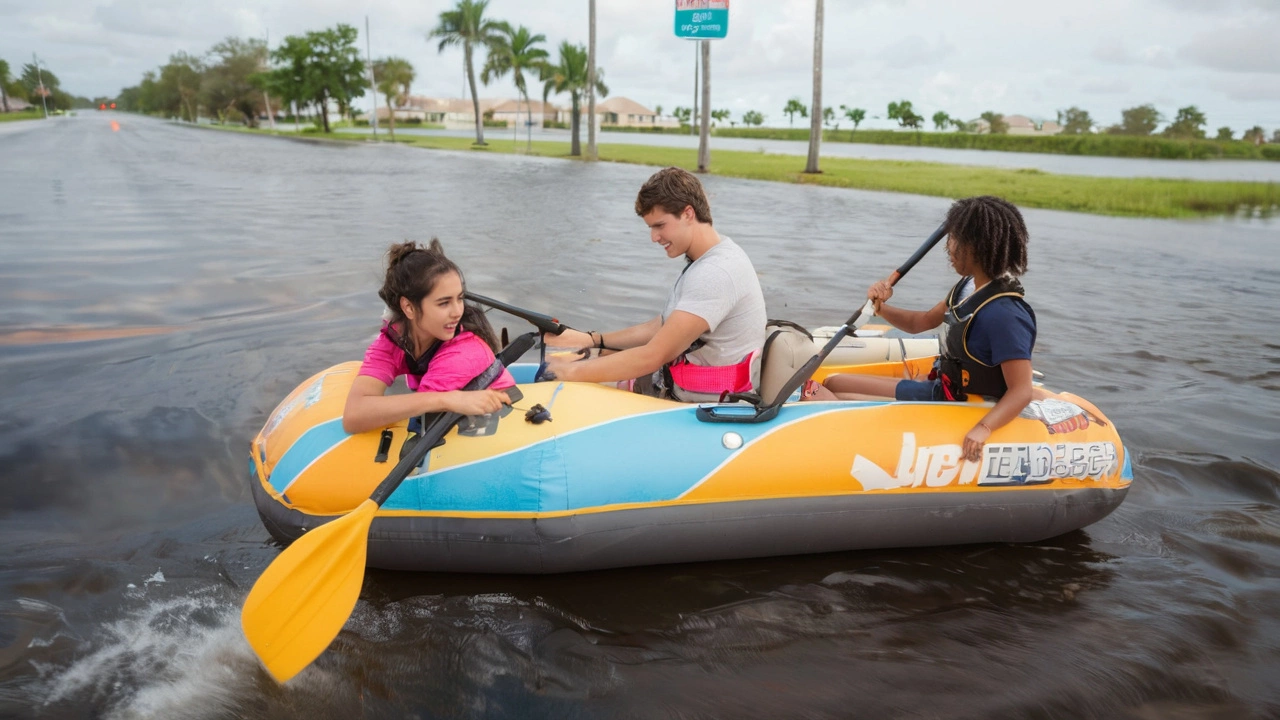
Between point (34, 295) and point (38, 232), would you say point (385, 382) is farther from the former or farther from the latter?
point (38, 232)

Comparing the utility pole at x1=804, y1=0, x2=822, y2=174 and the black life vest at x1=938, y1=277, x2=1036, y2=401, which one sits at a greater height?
the utility pole at x1=804, y1=0, x2=822, y2=174

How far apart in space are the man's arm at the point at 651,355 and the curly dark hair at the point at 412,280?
63 centimetres

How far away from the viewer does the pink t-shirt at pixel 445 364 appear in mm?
3459

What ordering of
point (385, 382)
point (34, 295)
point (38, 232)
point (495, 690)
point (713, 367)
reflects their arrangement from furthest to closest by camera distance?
point (38, 232) → point (34, 295) → point (713, 367) → point (385, 382) → point (495, 690)

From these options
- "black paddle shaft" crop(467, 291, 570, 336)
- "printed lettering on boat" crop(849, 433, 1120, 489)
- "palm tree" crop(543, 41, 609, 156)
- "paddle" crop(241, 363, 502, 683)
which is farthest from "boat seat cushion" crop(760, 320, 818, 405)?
"palm tree" crop(543, 41, 609, 156)

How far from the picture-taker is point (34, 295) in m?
8.20

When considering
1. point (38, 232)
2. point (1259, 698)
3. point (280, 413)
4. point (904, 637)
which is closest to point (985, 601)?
point (904, 637)

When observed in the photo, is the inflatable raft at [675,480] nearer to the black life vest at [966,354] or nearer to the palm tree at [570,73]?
the black life vest at [966,354]

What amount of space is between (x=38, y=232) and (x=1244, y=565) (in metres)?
13.8

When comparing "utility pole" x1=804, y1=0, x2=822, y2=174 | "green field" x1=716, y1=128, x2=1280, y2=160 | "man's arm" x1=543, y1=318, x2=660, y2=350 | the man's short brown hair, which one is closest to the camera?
the man's short brown hair

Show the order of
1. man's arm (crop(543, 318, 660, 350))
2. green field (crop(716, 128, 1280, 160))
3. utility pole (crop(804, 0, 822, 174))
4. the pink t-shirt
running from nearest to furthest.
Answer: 1. the pink t-shirt
2. man's arm (crop(543, 318, 660, 350))
3. utility pole (crop(804, 0, 822, 174))
4. green field (crop(716, 128, 1280, 160))

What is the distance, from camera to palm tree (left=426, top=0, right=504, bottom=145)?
44.4 meters

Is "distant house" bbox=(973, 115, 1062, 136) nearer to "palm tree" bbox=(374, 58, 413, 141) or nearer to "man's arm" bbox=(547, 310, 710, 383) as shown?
"palm tree" bbox=(374, 58, 413, 141)

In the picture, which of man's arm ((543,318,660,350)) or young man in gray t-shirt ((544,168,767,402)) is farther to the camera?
man's arm ((543,318,660,350))
